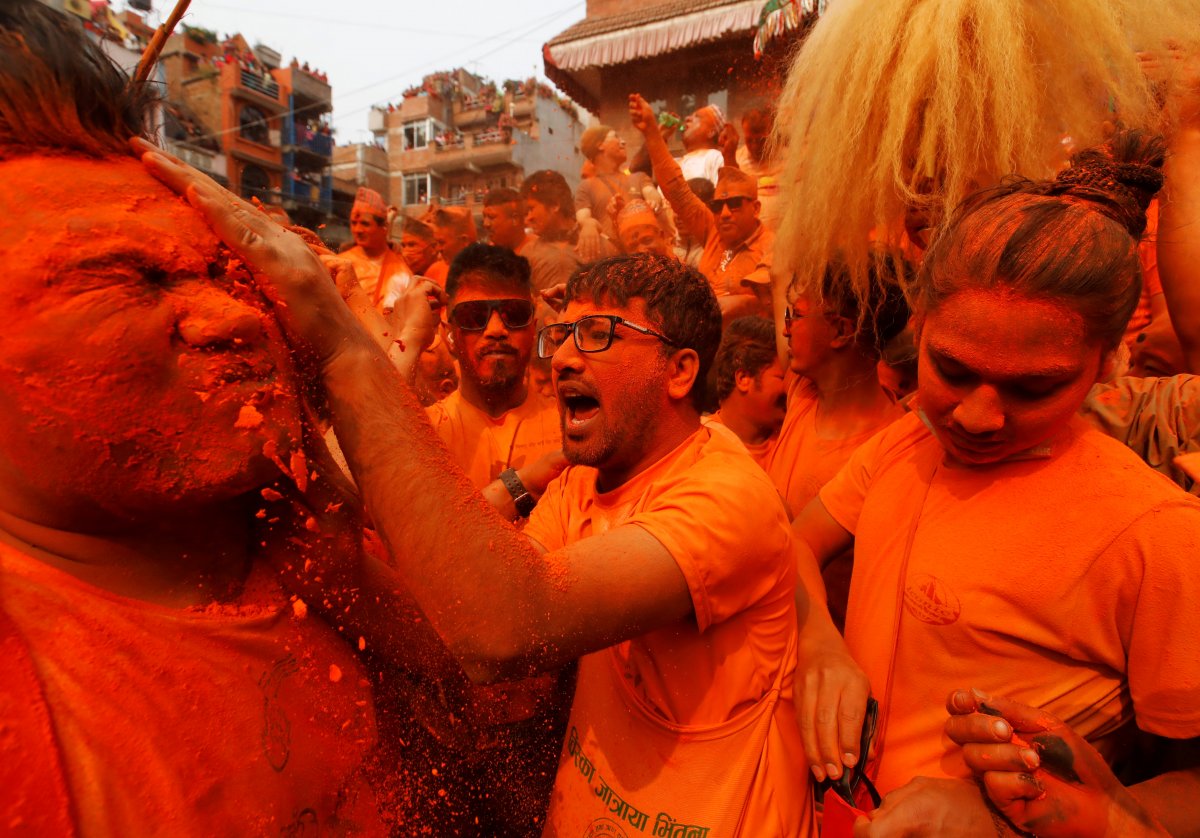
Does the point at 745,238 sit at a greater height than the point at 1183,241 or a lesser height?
lesser

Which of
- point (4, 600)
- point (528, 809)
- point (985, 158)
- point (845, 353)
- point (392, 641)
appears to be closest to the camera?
point (4, 600)

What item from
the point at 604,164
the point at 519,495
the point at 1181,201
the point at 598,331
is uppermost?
the point at 604,164

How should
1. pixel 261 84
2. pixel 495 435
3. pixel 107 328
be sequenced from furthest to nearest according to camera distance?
pixel 261 84, pixel 495 435, pixel 107 328

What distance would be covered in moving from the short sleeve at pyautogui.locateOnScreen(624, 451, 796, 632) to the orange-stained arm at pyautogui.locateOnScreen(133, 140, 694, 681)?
0.30 m

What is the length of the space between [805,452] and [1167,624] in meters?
1.90

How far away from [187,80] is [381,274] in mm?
21625

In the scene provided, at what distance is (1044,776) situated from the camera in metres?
1.42

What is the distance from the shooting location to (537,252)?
7188 millimetres

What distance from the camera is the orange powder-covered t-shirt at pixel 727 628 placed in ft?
5.40

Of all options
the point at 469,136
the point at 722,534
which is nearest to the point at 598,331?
the point at 722,534

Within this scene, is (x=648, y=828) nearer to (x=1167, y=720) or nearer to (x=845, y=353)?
(x=1167, y=720)

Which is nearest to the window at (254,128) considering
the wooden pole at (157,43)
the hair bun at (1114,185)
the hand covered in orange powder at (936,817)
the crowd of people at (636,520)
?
the crowd of people at (636,520)

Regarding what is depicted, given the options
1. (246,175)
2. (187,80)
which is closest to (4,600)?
(187,80)

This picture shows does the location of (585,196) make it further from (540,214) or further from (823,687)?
(823,687)
